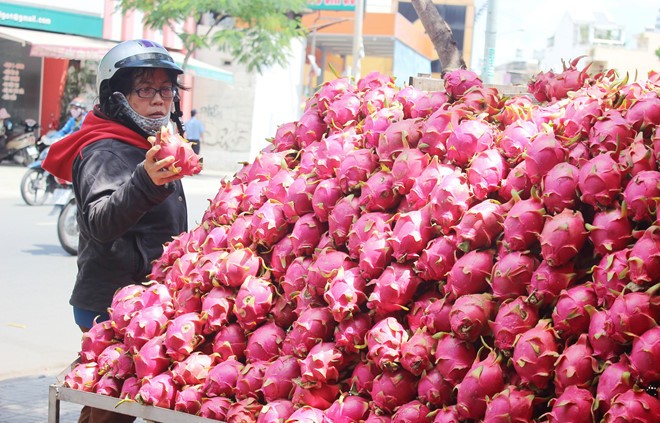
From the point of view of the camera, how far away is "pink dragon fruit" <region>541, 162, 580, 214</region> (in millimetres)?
2438

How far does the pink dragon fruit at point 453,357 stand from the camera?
240cm

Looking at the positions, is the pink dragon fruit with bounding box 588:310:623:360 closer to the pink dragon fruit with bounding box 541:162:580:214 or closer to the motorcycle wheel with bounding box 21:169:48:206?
the pink dragon fruit with bounding box 541:162:580:214

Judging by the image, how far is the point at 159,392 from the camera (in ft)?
9.24

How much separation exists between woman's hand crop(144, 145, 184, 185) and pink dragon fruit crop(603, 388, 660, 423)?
1634mm

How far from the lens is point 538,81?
10.9ft

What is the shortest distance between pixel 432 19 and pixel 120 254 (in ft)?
6.82

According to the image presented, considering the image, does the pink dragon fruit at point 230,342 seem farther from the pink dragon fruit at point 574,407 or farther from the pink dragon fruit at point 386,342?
the pink dragon fruit at point 574,407

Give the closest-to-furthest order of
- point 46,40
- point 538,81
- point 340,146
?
point 340,146 → point 538,81 → point 46,40

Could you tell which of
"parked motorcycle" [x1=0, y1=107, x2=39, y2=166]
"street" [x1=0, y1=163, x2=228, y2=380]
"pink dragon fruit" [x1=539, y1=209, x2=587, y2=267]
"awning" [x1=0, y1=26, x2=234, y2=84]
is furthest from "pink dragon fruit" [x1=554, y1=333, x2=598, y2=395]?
"parked motorcycle" [x1=0, y1=107, x2=39, y2=166]

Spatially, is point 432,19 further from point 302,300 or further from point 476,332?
point 476,332

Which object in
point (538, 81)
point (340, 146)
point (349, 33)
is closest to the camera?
point (340, 146)

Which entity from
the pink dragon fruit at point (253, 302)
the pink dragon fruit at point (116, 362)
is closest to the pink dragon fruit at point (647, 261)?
the pink dragon fruit at point (253, 302)

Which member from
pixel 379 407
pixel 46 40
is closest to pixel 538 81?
pixel 379 407

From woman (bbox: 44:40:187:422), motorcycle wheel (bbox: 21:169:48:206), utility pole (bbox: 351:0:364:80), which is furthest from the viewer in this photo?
utility pole (bbox: 351:0:364:80)
